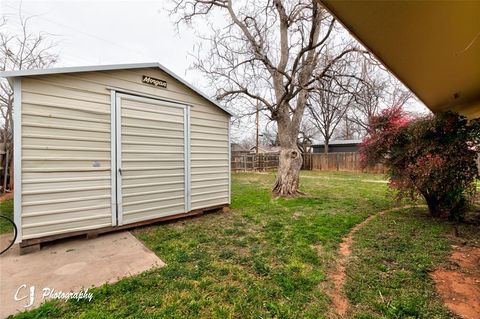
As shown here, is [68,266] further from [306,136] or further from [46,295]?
[306,136]

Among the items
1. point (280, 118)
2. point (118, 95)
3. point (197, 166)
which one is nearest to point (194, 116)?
point (197, 166)

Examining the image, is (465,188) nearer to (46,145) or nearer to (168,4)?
(46,145)

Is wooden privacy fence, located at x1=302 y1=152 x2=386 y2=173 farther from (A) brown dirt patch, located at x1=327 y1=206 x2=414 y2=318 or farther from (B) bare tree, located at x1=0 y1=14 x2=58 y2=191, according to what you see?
(B) bare tree, located at x1=0 y1=14 x2=58 y2=191

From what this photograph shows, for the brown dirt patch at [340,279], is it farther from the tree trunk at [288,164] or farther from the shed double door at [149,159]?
the tree trunk at [288,164]

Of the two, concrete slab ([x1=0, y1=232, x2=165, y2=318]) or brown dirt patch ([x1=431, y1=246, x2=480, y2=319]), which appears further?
concrete slab ([x1=0, y1=232, x2=165, y2=318])

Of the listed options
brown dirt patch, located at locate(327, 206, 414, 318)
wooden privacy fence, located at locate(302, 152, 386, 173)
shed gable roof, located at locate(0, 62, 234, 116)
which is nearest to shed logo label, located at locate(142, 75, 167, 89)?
shed gable roof, located at locate(0, 62, 234, 116)

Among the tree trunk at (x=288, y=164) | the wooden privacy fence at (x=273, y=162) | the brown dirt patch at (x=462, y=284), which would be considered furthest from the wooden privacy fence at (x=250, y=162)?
the brown dirt patch at (x=462, y=284)

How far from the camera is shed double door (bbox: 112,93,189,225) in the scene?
12.7 ft

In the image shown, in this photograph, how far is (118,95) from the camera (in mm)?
3850

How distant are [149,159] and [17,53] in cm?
904

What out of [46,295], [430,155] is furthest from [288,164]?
[46,295]

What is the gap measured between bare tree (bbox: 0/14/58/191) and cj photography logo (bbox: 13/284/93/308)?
27.3 ft

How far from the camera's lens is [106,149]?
3.69 metres

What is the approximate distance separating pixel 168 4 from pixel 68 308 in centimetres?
884
